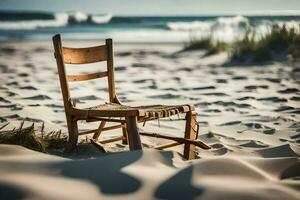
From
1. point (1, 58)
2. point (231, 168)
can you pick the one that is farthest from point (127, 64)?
point (231, 168)

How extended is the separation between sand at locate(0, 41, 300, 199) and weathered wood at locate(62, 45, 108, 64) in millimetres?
713

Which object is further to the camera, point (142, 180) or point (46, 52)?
point (46, 52)

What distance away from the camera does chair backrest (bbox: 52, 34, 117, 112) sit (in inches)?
141

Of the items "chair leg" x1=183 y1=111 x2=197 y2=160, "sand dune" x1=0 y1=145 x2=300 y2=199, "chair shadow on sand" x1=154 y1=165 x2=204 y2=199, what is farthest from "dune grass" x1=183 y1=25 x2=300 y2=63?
"chair shadow on sand" x1=154 y1=165 x2=204 y2=199

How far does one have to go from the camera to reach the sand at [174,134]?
2.54 metres

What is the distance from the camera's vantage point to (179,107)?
A: 11.2ft

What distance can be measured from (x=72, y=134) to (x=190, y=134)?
35.4 inches

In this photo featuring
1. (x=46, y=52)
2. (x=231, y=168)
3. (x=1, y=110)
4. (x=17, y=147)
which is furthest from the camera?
(x=46, y=52)

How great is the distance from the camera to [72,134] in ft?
11.9

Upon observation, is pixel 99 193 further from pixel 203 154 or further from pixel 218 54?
pixel 218 54

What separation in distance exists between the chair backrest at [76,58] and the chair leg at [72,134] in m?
0.11

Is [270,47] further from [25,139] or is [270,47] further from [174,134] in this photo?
[25,139]

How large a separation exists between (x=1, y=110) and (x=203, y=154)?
7.91 feet

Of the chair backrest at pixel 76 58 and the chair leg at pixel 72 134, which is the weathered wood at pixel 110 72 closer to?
the chair backrest at pixel 76 58
